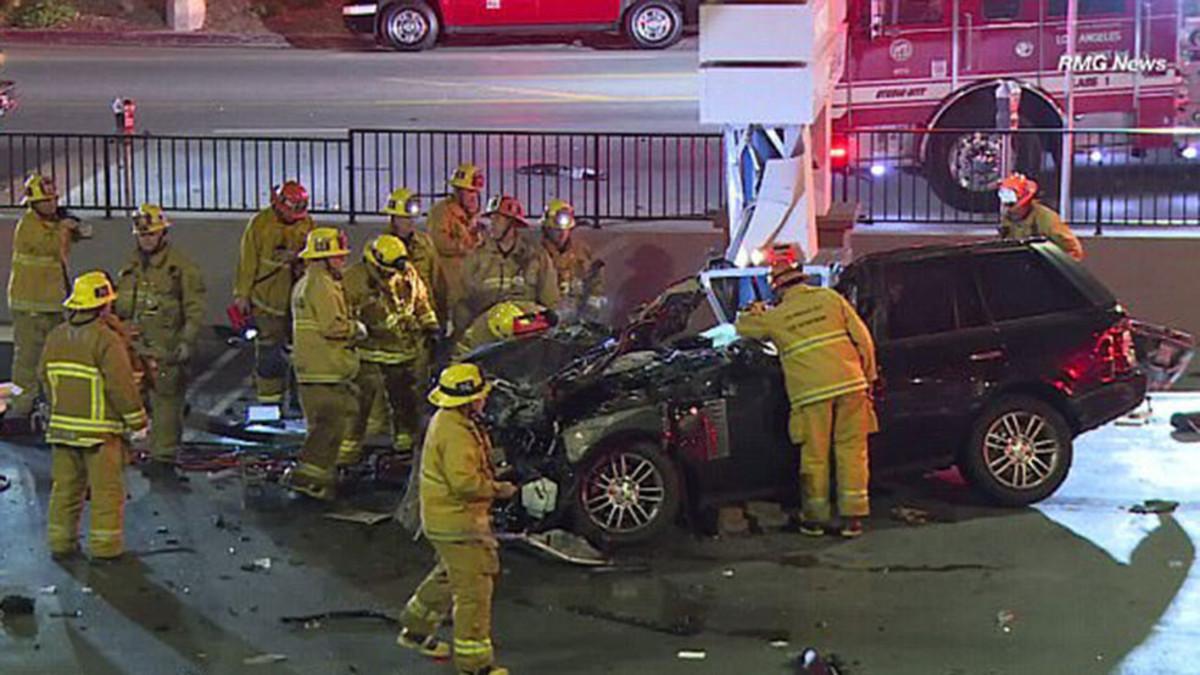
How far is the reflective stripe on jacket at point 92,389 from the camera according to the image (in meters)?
12.0

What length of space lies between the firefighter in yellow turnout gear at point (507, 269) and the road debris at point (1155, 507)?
14.0ft

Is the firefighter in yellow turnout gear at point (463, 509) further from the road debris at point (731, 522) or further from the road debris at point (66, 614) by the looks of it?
the road debris at point (731, 522)

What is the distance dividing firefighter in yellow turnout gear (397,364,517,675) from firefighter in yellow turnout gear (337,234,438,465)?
3.80m

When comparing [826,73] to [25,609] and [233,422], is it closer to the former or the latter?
[233,422]

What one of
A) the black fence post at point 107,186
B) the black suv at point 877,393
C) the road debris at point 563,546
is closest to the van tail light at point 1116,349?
the black suv at point 877,393

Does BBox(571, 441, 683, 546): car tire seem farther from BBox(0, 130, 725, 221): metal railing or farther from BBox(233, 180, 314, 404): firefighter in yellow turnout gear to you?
BBox(0, 130, 725, 221): metal railing

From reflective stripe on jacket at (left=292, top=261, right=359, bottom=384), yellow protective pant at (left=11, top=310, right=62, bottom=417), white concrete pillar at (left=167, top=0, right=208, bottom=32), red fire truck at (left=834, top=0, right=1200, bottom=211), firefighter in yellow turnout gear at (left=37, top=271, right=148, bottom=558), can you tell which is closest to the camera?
firefighter in yellow turnout gear at (left=37, top=271, right=148, bottom=558)

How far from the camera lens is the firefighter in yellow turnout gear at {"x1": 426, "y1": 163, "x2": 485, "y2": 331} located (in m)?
15.6

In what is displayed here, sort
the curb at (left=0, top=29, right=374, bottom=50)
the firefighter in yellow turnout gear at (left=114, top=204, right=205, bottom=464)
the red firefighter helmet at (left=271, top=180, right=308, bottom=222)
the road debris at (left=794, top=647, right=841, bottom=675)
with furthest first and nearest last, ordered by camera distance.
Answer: the curb at (left=0, top=29, right=374, bottom=50), the red firefighter helmet at (left=271, top=180, right=308, bottom=222), the firefighter in yellow turnout gear at (left=114, top=204, right=205, bottom=464), the road debris at (left=794, top=647, right=841, bottom=675)

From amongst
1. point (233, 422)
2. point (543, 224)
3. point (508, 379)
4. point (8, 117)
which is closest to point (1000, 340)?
point (508, 379)

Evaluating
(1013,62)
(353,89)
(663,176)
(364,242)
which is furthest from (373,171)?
(353,89)

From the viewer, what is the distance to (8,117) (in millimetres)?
24703

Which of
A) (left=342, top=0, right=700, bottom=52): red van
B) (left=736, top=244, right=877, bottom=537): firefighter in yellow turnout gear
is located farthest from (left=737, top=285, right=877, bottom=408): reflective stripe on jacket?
(left=342, top=0, right=700, bottom=52): red van

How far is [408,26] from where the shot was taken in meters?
30.2
